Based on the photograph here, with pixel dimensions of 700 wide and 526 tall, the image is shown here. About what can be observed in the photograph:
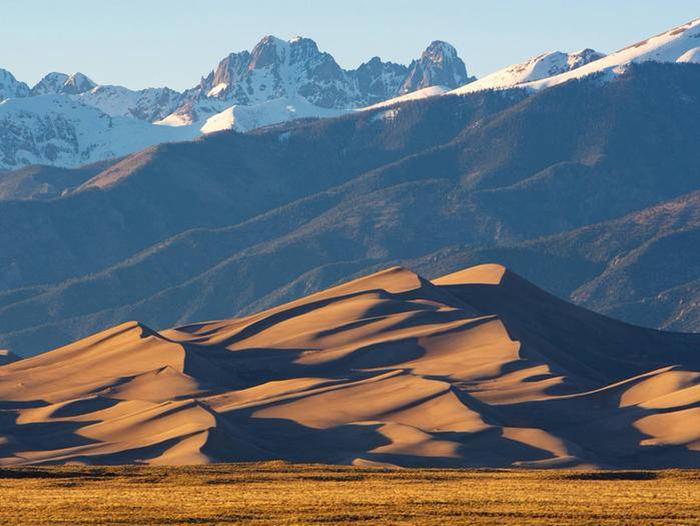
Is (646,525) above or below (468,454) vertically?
above

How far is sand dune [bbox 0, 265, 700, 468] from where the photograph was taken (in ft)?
479

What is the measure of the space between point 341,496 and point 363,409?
83.2 metres

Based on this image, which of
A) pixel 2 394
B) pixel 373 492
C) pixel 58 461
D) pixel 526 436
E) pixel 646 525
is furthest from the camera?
pixel 2 394

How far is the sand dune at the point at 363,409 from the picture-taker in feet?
479

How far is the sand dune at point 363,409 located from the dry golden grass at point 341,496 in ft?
107

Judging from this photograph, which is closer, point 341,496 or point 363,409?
point 341,496

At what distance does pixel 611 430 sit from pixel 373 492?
252 feet

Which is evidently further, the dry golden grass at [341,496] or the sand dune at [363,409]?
the sand dune at [363,409]

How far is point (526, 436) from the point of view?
152000 millimetres

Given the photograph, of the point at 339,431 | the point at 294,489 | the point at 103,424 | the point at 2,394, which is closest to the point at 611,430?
the point at 339,431

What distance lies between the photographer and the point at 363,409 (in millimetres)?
167625

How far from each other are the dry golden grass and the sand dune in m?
32.6

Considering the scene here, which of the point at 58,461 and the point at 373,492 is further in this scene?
the point at 58,461

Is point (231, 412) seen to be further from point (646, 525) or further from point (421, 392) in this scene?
point (646, 525)
